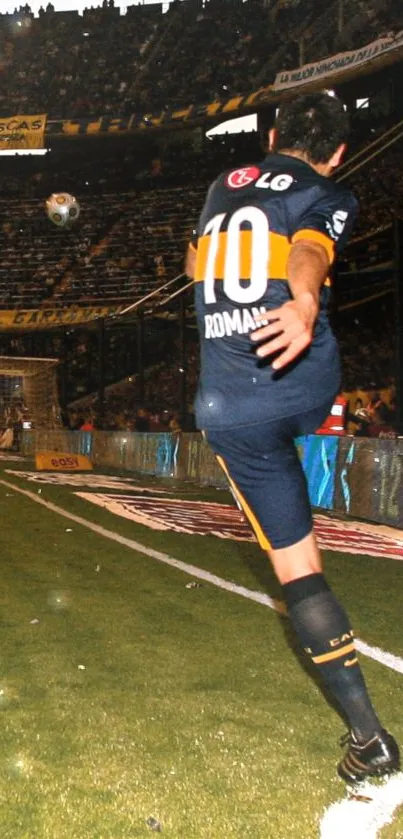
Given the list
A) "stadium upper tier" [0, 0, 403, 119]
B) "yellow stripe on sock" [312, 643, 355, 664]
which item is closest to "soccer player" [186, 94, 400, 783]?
"yellow stripe on sock" [312, 643, 355, 664]

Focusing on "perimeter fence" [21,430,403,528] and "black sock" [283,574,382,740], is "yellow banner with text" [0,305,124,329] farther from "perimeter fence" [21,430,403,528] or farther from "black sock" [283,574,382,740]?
"black sock" [283,574,382,740]

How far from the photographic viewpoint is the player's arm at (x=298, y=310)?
2.55 m

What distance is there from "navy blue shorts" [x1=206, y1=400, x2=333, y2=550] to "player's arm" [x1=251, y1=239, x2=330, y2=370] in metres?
0.30

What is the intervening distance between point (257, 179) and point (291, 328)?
2.26 feet

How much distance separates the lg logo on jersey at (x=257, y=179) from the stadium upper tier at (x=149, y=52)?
4106 cm

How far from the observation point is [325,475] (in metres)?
12.8

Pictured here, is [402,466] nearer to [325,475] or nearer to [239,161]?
[325,475]

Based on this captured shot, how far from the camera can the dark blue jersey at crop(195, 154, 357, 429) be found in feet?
9.43

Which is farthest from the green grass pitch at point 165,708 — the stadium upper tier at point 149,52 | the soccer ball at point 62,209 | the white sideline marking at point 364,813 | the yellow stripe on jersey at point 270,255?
the stadium upper tier at point 149,52

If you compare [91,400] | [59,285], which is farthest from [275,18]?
[91,400]

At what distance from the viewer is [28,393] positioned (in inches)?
1298

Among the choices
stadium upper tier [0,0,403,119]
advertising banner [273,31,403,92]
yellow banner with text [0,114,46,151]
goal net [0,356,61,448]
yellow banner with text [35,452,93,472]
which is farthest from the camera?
yellow banner with text [0,114,46,151]

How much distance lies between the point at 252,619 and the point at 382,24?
120ft

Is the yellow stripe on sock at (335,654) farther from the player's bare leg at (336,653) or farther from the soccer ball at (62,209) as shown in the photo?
the soccer ball at (62,209)
